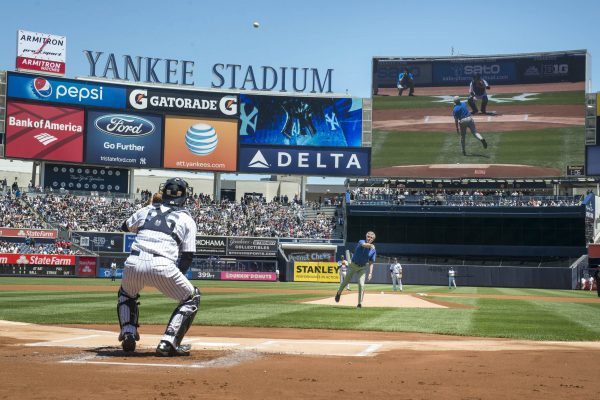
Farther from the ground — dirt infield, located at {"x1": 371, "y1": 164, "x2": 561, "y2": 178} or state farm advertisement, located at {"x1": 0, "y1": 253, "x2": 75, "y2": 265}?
dirt infield, located at {"x1": 371, "y1": 164, "x2": 561, "y2": 178}

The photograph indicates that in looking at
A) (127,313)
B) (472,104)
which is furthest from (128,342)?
(472,104)

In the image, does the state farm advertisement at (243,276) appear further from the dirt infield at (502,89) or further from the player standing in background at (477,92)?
the player standing in background at (477,92)

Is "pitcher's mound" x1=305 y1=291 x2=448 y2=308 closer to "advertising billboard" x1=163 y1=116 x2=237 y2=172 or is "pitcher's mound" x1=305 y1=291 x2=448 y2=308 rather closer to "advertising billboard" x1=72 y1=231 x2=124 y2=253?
"advertising billboard" x1=72 y1=231 x2=124 y2=253

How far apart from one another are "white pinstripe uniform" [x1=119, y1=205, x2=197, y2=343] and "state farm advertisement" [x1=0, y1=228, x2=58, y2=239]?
46.7 m

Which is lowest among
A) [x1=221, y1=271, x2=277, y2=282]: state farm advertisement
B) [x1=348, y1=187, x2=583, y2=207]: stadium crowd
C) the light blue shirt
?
[x1=221, y1=271, x2=277, y2=282]: state farm advertisement

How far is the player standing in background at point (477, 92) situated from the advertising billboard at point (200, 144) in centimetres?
1979

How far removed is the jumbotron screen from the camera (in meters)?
62.0

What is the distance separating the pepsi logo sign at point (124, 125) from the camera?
193ft

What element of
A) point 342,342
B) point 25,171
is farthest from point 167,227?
point 25,171

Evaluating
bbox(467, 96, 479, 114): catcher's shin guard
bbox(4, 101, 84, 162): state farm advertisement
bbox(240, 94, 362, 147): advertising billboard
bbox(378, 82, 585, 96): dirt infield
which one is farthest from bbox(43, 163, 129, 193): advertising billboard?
bbox(467, 96, 479, 114): catcher's shin guard

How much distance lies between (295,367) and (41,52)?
5516 cm

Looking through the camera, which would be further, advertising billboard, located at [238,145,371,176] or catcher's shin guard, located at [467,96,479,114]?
catcher's shin guard, located at [467,96,479,114]

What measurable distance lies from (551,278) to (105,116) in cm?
3450

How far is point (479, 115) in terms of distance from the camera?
2525 inches
